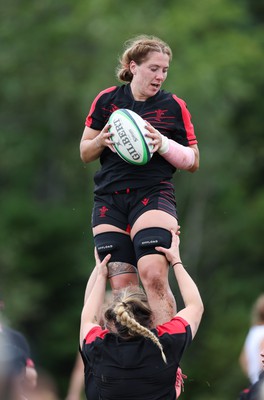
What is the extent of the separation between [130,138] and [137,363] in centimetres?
168

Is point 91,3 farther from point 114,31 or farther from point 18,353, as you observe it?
point 18,353

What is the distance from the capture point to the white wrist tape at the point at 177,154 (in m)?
8.05

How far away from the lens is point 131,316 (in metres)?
7.06

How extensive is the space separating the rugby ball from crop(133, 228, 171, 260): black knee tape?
48 cm

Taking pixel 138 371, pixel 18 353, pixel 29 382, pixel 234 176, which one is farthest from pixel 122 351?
pixel 234 176

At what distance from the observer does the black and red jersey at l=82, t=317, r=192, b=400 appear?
6973 millimetres

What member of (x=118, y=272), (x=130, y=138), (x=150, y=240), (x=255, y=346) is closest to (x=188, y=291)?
(x=150, y=240)

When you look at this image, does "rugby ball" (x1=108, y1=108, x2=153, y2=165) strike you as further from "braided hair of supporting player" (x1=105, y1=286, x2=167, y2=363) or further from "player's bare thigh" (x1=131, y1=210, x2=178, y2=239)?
"braided hair of supporting player" (x1=105, y1=286, x2=167, y2=363)

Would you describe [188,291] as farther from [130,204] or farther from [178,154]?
[178,154]

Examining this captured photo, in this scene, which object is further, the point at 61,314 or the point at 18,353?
the point at 61,314

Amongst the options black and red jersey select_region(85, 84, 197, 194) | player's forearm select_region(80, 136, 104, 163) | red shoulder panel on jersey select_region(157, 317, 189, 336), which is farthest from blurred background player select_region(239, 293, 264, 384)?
red shoulder panel on jersey select_region(157, 317, 189, 336)

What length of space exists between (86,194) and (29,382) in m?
27.1

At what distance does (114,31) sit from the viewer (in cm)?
3531

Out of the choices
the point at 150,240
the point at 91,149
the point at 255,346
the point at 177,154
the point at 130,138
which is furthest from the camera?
the point at 255,346
